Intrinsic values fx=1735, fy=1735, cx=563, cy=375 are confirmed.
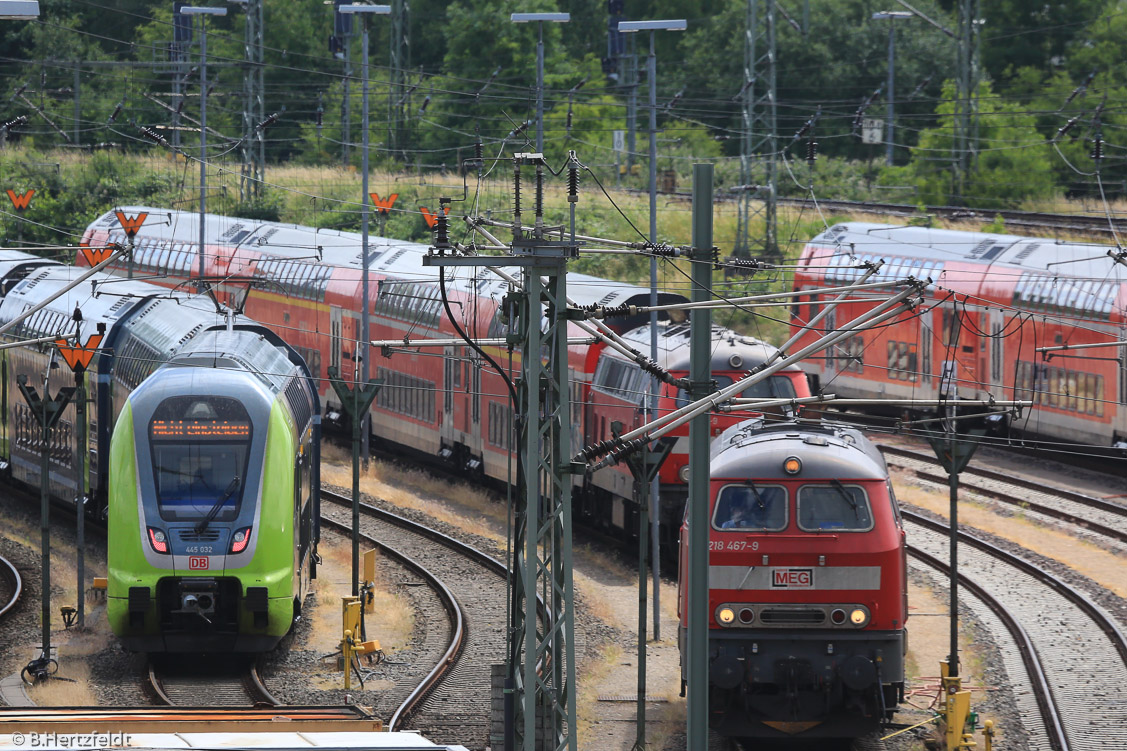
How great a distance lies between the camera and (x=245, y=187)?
56844mm

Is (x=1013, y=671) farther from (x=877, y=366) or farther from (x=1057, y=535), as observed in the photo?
(x=877, y=366)

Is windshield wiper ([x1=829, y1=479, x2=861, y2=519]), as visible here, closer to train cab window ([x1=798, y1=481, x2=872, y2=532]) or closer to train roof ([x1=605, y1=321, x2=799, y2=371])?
train cab window ([x1=798, y1=481, x2=872, y2=532])

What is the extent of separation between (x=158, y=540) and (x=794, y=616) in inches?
282

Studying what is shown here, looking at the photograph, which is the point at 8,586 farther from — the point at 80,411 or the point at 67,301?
the point at 67,301

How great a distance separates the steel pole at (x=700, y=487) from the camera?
1409cm

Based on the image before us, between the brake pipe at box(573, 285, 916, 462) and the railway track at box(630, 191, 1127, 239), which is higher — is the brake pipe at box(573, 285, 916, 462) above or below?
above

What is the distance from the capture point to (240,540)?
63.2 feet

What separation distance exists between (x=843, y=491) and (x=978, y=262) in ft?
65.6

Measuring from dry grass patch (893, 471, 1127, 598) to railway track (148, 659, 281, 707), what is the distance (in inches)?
483

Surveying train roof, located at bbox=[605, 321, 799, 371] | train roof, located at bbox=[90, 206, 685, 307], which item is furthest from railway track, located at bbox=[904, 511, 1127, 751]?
train roof, located at bbox=[90, 206, 685, 307]

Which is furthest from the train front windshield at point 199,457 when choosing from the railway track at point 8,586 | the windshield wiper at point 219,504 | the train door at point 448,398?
the train door at point 448,398

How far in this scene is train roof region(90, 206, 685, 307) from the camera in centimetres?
2920

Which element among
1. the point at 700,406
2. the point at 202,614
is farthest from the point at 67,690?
the point at 700,406

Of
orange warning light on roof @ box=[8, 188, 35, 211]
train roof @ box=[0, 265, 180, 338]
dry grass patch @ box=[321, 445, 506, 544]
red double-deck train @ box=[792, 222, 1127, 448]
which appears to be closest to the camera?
train roof @ box=[0, 265, 180, 338]
